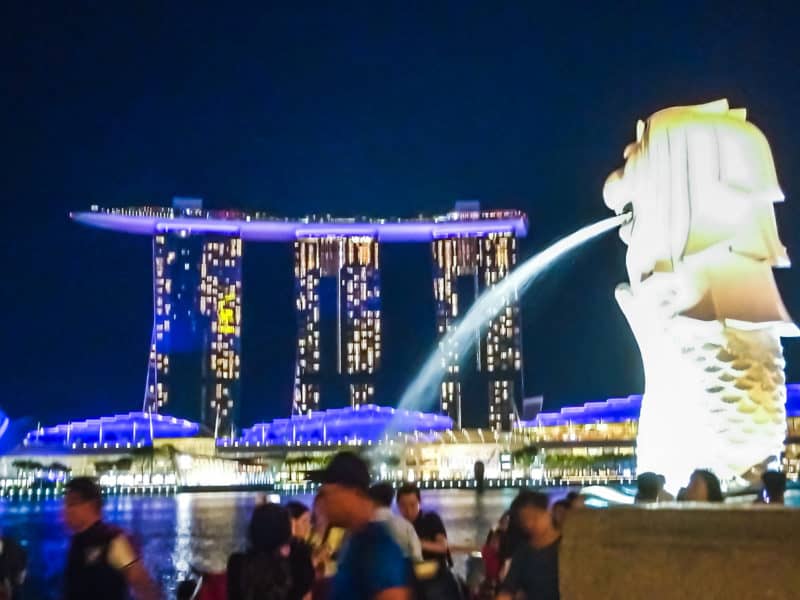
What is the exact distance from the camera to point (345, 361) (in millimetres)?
119250

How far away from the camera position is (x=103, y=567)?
450 cm

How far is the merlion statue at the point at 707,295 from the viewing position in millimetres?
22766

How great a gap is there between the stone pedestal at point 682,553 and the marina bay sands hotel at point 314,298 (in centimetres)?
10803

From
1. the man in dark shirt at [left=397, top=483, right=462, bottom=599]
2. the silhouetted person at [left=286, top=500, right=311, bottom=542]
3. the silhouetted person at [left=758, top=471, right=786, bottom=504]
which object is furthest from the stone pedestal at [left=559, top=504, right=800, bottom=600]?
the silhouetted person at [left=758, top=471, right=786, bottom=504]

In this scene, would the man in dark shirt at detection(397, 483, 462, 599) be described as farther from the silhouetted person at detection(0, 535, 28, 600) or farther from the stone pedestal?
the silhouetted person at detection(0, 535, 28, 600)

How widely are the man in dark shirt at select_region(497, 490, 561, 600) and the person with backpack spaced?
36.0 inches

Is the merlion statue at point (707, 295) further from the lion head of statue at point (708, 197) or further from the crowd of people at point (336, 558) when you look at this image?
the crowd of people at point (336, 558)

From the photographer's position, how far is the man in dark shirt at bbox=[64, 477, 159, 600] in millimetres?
4461

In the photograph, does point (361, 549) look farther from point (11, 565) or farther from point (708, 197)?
point (708, 197)

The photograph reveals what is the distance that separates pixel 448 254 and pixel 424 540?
367 feet

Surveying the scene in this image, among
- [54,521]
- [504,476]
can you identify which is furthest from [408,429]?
[54,521]

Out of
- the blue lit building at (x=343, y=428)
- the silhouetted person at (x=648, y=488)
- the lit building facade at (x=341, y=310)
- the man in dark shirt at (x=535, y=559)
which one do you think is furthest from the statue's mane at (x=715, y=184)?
the lit building facade at (x=341, y=310)

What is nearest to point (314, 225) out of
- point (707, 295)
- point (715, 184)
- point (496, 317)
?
point (496, 317)

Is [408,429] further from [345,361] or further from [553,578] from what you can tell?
[553,578]
